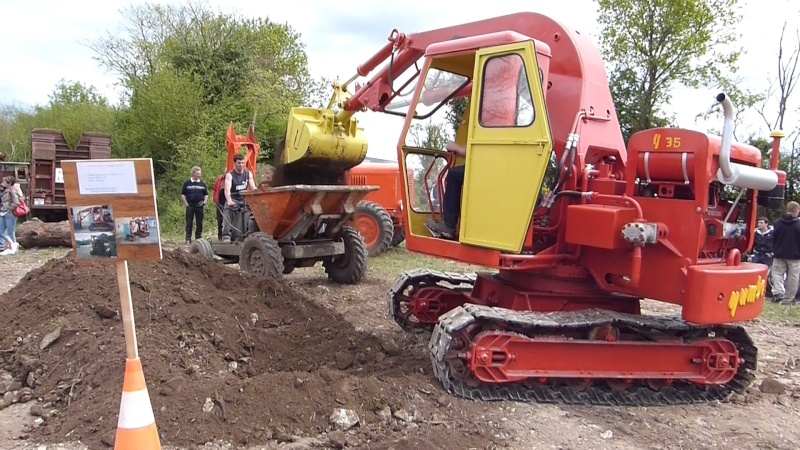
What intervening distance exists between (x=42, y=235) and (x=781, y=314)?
13353 mm

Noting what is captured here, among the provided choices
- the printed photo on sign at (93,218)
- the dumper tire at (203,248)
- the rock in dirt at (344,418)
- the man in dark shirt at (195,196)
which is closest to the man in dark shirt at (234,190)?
the dumper tire at (203,248)

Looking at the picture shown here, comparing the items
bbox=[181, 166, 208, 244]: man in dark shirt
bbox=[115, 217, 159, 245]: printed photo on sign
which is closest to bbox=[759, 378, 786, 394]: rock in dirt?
bbox=[115, 217, 159, 245]: printed photo on sign

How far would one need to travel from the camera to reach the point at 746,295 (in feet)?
15.6

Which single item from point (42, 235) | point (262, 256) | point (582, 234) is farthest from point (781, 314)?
point (42, 235)

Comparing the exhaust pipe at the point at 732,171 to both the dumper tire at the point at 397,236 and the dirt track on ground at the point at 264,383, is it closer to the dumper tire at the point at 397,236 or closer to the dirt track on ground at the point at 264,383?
the dirt track on ground at the point at 264,383

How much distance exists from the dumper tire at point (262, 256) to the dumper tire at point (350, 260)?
46.5 inches

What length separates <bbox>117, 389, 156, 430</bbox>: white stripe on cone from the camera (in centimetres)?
338

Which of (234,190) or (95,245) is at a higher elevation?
(95,245)

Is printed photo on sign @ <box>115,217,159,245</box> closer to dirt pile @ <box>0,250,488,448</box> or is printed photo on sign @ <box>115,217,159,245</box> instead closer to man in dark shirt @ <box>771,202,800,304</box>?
dirt pile @ <box>0,250,488,448</box>

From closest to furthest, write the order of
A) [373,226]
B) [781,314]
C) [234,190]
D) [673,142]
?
[673,142] < [781,314] < [234,190] < [373,226]

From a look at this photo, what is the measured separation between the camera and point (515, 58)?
15.6ft

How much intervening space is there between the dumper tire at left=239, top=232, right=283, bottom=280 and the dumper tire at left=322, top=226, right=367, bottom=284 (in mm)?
1181

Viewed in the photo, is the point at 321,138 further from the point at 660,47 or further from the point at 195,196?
the point at 660,47

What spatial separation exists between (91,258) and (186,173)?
18.7m
